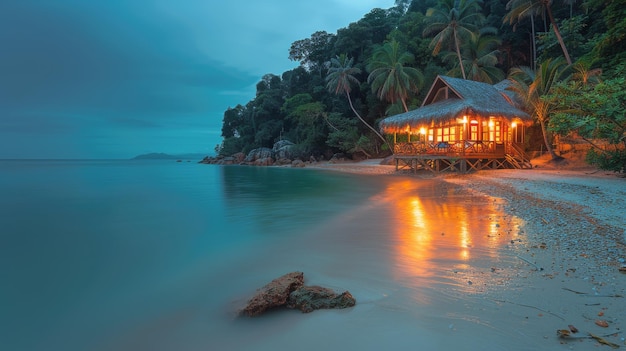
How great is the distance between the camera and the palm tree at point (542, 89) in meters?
14.8

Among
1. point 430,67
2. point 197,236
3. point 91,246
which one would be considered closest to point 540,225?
point 197,236

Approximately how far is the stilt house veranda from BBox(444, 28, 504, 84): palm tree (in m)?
5.85

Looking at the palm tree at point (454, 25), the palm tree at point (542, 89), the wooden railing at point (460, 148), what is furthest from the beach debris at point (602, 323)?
the palm tree at point (454, 25)

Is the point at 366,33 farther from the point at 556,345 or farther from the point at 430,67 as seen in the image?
the point at 556,345

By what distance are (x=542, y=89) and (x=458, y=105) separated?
385cm

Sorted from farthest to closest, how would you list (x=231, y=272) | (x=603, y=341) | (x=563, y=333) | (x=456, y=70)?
(x=456, y=70)
(x=231, y=272)
(x=563, y=333)
(x=603, y=341)

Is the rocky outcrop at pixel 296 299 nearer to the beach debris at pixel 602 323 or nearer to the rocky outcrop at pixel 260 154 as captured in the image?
the beach debris at pixel 602 323

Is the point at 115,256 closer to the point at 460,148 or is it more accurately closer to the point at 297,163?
the point at 460,148

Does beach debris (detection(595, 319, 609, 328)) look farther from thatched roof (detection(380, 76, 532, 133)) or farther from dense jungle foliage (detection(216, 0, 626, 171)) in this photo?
thatched roof (detection(380, 76, 532, 133))

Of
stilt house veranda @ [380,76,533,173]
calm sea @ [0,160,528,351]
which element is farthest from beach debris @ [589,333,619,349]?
stilt house veranda @ [380,76,533,173]

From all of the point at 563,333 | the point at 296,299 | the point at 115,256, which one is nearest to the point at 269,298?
the point at 296,299

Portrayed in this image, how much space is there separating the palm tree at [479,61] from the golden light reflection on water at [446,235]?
1939cm

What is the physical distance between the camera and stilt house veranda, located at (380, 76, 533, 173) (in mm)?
15812

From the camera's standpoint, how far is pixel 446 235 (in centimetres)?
566
